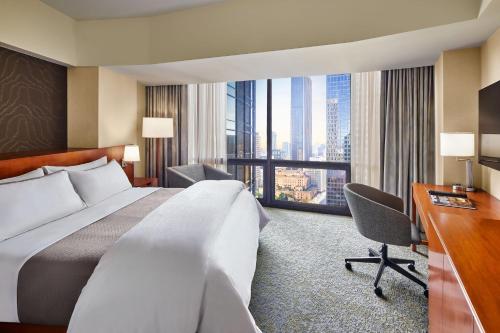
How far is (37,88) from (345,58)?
3.74 metres

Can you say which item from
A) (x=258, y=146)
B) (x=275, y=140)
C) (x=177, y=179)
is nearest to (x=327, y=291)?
(x=177, y=179)

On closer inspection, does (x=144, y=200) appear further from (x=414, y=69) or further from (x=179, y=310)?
(x=414, y=69)

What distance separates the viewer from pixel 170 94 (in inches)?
191

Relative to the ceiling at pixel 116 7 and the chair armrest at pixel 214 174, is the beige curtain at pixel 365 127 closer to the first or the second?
the chair armrest at pixel 214 174

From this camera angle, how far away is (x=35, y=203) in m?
1.99

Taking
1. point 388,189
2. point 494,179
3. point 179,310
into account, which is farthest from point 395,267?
point 179,310

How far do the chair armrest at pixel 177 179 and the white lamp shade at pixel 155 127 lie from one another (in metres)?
0.67

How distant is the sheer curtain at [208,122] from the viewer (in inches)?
188

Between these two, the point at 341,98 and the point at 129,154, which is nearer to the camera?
the point at 129,154

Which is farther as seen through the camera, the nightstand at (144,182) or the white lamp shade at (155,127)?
the white lamp shade at (155,127)

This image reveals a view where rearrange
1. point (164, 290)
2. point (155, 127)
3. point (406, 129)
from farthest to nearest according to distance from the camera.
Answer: point (155, 127) → point (406, 129) → point (164, 290)

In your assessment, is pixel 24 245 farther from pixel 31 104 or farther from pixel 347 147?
pixel 347 147

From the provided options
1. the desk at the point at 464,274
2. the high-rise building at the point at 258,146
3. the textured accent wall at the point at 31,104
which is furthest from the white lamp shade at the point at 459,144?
the textured accent wall at the point at 31,104

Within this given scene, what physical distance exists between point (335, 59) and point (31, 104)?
367cm
